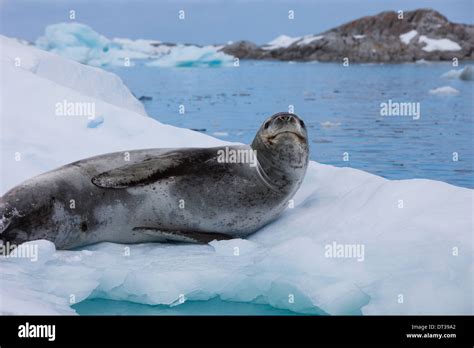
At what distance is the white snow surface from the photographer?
3.50 metres

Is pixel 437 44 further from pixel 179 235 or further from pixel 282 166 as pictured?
pixel 179 235

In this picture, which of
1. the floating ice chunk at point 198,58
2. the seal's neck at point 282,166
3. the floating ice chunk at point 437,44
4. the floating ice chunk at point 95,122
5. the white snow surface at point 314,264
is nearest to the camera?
the white snow surface at point 314,264

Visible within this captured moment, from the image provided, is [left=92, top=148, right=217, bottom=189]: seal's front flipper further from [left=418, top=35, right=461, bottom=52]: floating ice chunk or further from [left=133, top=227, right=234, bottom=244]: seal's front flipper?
[left=418, top=35, right=461, bottom=52]: floating ice chunk

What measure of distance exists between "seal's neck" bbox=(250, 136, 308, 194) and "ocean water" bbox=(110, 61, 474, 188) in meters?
1.46

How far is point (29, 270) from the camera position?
158 inches

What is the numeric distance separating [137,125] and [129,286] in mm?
3148

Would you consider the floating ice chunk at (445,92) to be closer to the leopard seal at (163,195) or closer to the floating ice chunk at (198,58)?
the floating ice chunk at (198,58)

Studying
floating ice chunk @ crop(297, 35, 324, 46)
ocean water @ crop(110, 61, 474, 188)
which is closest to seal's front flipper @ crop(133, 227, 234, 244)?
ocean water @ crop(110, 61, 474, 188)

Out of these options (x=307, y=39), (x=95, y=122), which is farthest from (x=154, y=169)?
(x=307, y=39)

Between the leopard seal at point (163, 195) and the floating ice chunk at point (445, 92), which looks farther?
the floating ice chunk at point (445, 92)

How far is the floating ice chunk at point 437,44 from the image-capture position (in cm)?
4202

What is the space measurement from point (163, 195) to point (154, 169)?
20 cm

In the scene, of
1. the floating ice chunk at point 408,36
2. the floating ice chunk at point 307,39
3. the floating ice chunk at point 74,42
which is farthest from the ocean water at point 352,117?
the floating ice chunk at point 307,39
